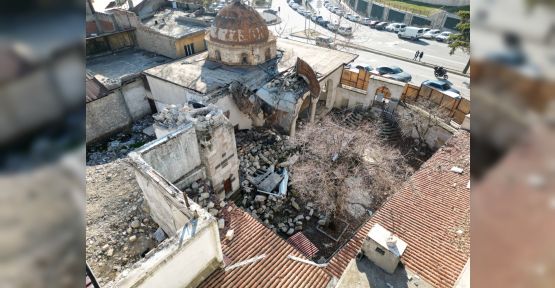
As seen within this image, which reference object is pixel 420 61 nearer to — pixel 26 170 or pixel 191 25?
pixel 191 25

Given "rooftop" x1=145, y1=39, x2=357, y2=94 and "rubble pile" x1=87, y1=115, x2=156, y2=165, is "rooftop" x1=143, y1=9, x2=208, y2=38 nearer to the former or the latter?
"rooftop" x1=145, y1=39, x2=357, y2=94

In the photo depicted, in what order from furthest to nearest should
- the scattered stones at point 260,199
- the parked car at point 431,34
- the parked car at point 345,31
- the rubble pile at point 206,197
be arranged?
the parked car at point 345,31
the parked car at point 431,34
the scattered stones at point 260,199
the rubble pile at point 206,197

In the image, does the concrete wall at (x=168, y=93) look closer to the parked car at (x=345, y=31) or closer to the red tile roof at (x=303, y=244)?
the red tile roof at (x=303, y=244)


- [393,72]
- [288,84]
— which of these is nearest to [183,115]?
[288,84]

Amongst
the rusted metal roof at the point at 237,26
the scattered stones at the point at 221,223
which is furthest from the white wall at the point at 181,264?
the rusted metal roof at the point at 237,26

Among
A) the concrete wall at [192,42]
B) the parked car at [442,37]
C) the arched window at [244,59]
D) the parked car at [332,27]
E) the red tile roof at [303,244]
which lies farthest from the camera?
the parked car at [332,27]

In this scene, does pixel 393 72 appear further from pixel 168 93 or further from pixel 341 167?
pixel 168 93
